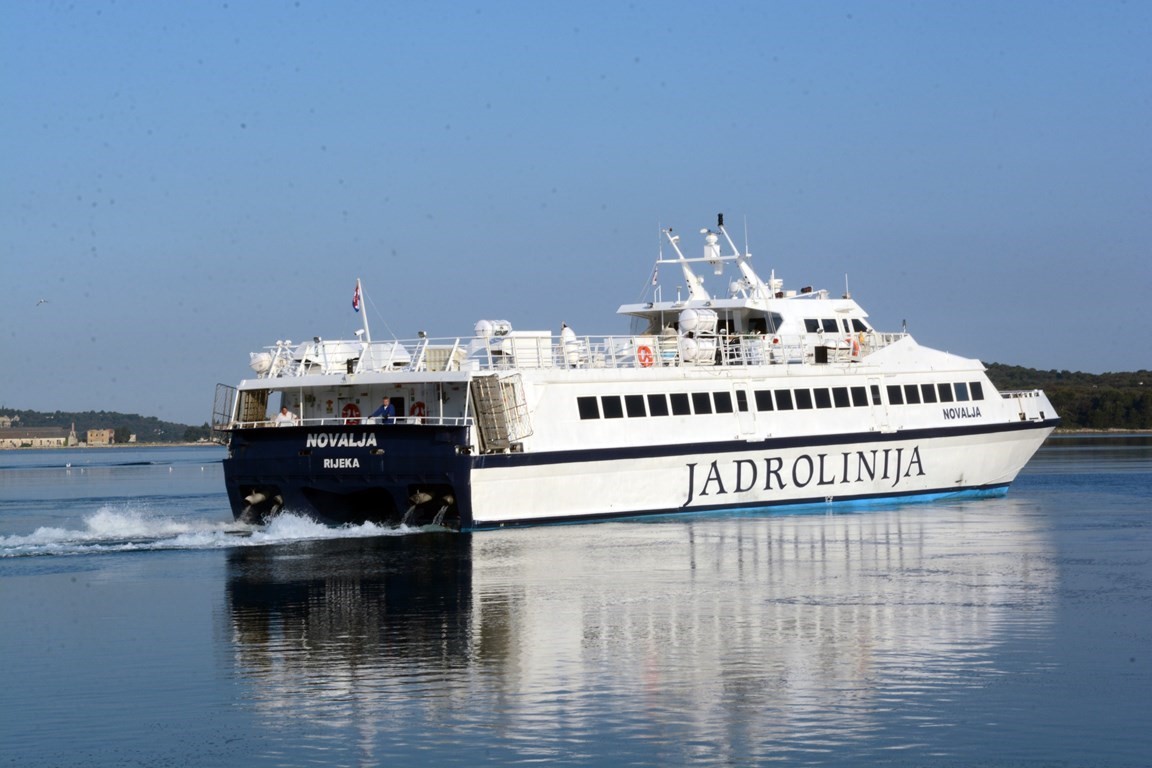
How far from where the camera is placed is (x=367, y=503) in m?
31.2

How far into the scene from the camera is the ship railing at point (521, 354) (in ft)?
99.4

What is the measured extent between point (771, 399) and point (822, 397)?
5.79ft

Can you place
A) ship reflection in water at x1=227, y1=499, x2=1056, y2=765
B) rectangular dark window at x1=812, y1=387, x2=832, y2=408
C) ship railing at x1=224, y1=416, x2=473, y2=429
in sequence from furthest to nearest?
rectangular dark window at x1=812, y1=387, x2=832, y2=408 → ship railing at x1=224, y1=416, x2=473, y2=429 → ship reflection in water at x1=227, y1=499, x2=1056, y2=765

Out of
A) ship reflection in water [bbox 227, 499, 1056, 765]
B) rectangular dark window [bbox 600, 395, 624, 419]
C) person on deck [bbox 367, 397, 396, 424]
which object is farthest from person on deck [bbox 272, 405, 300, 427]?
rectangular dark window [bbox 600, 395, 624, 419]

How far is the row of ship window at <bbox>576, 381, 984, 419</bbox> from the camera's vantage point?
3094cm

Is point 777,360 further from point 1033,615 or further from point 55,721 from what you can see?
point 55,721

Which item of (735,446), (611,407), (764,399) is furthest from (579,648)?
(764,399)

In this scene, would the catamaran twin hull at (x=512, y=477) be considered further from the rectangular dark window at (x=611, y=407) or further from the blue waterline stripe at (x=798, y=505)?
the rectangular dark window at (x=611, y=407)

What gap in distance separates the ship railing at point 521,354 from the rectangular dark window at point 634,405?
1.11 metres


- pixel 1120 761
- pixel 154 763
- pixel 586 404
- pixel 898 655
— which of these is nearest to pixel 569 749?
pixel 154 763

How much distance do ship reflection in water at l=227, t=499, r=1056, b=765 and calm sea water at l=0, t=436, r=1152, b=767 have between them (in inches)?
2.2

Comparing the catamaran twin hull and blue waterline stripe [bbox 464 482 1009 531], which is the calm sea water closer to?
the catamaran twin hull

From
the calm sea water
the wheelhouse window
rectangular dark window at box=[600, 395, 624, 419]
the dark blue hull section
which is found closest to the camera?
the calm sea water

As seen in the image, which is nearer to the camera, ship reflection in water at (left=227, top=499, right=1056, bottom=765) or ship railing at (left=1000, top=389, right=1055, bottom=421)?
ship reflection in water at (left=227, top=499, right=1056, bottom=765)
